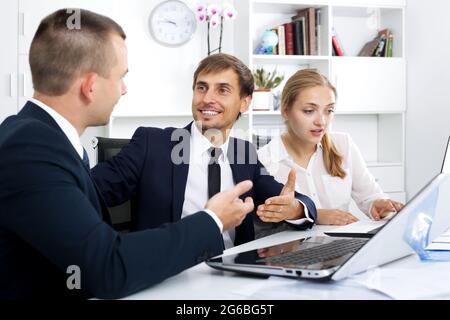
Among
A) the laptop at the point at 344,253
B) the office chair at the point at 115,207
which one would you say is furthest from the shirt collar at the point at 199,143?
the laptop at the point at 344,253

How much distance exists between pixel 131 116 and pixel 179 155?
2124 millimetres

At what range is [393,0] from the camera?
14.6 feet

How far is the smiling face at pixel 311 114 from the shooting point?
2502 mm

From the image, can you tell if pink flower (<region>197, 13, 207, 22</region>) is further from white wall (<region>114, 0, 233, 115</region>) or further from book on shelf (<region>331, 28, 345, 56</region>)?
book on shelf (<region>331, 28, 345, 56</region>)

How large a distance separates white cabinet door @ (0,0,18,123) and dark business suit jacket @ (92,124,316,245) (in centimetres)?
186

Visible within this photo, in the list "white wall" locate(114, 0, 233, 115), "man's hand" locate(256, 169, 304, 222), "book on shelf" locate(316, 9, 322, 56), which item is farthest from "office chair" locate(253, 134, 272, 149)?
"man's hand" locate(256, 169, 304, 222)

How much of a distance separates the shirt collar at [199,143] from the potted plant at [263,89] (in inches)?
79.4

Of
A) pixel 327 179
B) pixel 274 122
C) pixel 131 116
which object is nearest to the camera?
pixel 327 179

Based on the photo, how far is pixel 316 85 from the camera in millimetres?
2557

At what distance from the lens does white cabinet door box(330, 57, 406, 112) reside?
14.3ft

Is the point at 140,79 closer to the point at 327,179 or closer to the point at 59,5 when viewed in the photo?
the point at 59,5

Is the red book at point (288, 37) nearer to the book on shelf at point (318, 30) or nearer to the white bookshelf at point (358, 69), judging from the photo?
the white bookshelf at point (358, 69)

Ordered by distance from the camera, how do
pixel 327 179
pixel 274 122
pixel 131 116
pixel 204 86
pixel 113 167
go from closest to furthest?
1. pixel 113 167
2. pixel 204 86
3. pixel 327 179
4. pixel 131 116
5. pixel 274 122

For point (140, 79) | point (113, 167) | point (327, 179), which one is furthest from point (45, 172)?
point (140, 79)
